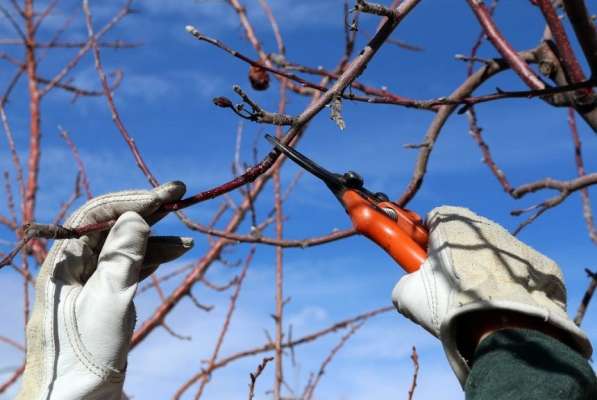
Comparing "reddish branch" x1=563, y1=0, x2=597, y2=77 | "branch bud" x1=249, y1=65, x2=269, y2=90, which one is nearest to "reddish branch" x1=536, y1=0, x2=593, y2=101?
"reddish branch" x1=563, y1=0, x2=597, y2=77

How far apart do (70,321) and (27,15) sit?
10.4 feet

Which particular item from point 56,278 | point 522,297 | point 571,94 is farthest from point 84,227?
point 571,94

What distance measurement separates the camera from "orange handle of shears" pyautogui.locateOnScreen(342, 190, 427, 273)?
1681 mm

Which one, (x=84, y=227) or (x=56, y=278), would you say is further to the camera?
(x=56, y=278)

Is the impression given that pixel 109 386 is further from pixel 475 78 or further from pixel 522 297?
pixel 475 78

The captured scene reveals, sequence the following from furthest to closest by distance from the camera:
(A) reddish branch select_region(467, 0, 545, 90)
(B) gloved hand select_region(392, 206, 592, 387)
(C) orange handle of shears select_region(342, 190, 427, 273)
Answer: (A) reddish branch select_region(467, 0, 545, 90)
(C) orange handle of shears select_region(342, 190, 427, 273)
(B) gloved hand select_region(392, 206, 592, 387)

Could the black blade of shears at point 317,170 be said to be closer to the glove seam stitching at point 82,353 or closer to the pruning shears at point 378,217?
the pruning shears at point 378,217

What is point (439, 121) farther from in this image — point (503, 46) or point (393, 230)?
point (393, 230)

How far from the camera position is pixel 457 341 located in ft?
5.06

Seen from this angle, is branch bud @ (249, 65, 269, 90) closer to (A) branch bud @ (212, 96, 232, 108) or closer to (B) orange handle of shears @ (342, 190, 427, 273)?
(B) orange handle of shears @ (342, 190, 427, 273)

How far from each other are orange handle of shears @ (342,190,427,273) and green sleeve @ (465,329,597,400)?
0.32 meters

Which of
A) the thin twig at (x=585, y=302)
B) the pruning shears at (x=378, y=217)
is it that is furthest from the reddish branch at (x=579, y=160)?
the pruning shears at (x=378, y=217)

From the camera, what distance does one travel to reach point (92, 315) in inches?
71.4

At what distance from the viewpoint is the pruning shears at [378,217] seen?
5.52ft
